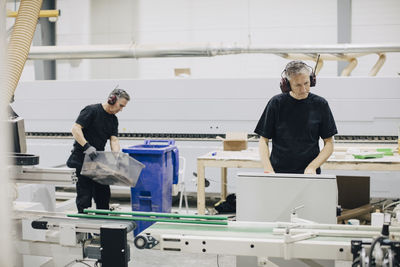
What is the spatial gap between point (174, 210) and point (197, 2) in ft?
9.91

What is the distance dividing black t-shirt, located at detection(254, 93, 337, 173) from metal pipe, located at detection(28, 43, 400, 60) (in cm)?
206

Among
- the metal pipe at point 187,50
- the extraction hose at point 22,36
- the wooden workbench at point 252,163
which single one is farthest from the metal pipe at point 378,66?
the extraction hose at point 22,36

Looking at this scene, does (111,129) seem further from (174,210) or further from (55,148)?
(55,148)

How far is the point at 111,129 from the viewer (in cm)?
320

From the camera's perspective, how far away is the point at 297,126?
7.15 feet

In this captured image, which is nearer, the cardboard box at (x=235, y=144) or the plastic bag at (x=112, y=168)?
the plastic bag at (x=112, y=168)

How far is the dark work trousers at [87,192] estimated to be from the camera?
118 inches

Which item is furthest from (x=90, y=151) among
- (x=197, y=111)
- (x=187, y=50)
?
(x=187, y=50)

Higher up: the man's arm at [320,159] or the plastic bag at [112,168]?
the man's arm at [320,159]

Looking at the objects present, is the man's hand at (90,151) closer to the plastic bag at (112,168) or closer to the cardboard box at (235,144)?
the plastic bag at (112,168)

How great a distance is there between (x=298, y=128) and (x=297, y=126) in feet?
0.04

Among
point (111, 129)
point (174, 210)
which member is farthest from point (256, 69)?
point (111, 129)

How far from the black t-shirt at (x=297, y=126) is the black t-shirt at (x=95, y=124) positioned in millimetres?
1440

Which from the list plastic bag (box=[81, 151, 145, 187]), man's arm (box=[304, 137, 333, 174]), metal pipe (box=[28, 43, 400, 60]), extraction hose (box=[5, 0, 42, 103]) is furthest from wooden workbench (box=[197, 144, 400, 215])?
extraction hose (box=[5, 0, 42, 103])
